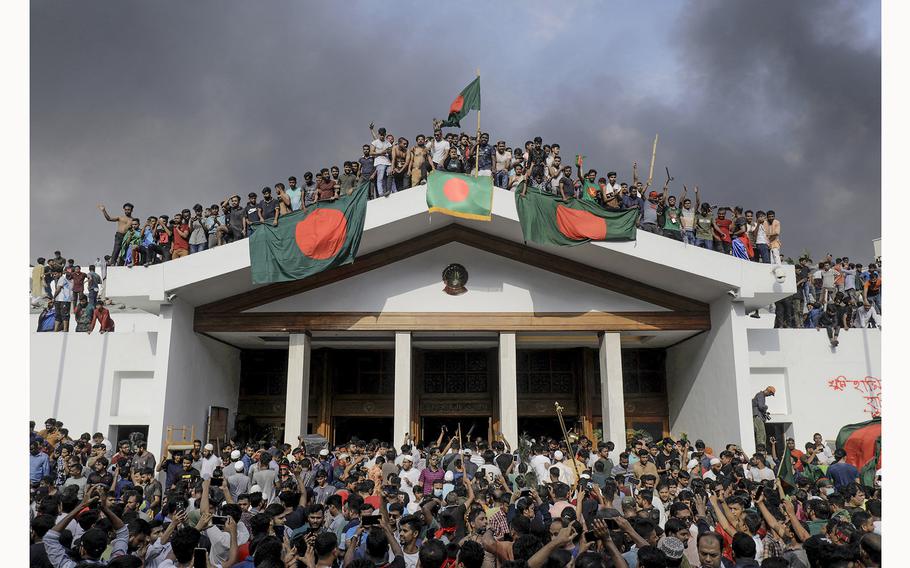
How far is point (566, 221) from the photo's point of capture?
12.3m

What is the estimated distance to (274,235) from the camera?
40.1ft

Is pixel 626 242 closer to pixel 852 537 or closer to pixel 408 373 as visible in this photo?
pixel 408 373

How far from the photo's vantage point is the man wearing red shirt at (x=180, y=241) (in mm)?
12680

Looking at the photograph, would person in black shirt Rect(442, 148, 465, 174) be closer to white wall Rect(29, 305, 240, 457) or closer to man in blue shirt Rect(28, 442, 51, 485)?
white wall Rect(29, 305, 240, 457)

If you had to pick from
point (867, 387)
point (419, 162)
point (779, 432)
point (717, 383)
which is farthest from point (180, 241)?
point (867, 387)

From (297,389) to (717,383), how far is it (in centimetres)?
841

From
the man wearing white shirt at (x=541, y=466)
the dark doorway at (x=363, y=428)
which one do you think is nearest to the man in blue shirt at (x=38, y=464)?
the man wearing white shirt at (x=541, y=466)

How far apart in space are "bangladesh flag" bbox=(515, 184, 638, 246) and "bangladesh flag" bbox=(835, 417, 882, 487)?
5.26 m

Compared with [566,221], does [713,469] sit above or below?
below

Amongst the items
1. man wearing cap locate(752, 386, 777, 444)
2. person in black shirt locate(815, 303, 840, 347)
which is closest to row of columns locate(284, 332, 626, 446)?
man wearing cap locate(752, 386, 777, 444)

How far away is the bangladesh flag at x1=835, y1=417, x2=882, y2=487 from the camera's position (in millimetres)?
11109

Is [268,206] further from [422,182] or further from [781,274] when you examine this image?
[781,274]

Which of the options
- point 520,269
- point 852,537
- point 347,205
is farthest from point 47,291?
point 852,537

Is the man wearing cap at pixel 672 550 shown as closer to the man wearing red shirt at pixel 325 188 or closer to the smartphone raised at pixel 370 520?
the smartphone raised at pixel 370 520
